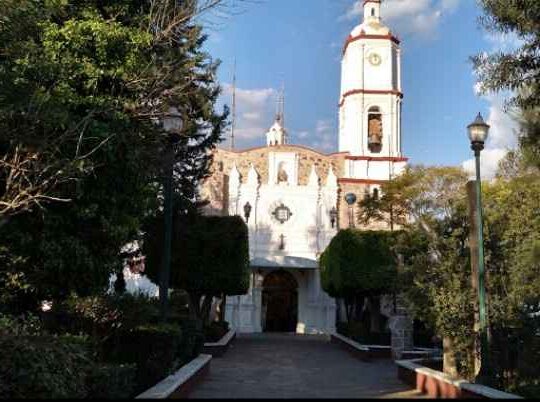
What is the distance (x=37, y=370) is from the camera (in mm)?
6758

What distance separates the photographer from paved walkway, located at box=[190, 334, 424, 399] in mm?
11123

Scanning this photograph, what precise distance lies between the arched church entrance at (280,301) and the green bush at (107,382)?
30.5 m

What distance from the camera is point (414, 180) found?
112 ft

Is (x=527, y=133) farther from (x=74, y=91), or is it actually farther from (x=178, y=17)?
(x=74, y=91)

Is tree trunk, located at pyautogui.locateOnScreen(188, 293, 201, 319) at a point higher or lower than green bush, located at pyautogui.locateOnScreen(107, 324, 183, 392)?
higher

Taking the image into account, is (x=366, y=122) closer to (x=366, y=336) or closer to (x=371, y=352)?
(x=366, y=336)

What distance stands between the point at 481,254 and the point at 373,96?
31.2 m

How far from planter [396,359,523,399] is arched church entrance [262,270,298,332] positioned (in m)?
24.9

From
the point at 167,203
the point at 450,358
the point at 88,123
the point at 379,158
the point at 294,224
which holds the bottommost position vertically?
the point at 450,358

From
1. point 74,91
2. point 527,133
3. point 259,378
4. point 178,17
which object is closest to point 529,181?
point 527,133

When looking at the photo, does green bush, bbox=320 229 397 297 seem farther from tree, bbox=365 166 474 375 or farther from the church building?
the church building

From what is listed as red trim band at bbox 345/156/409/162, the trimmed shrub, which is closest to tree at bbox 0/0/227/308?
the trimmed shrub

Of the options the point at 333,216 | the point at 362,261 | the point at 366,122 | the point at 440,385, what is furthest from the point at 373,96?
the point at 440,385

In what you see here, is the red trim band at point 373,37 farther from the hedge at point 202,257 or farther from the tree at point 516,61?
the tree at point 516,61
